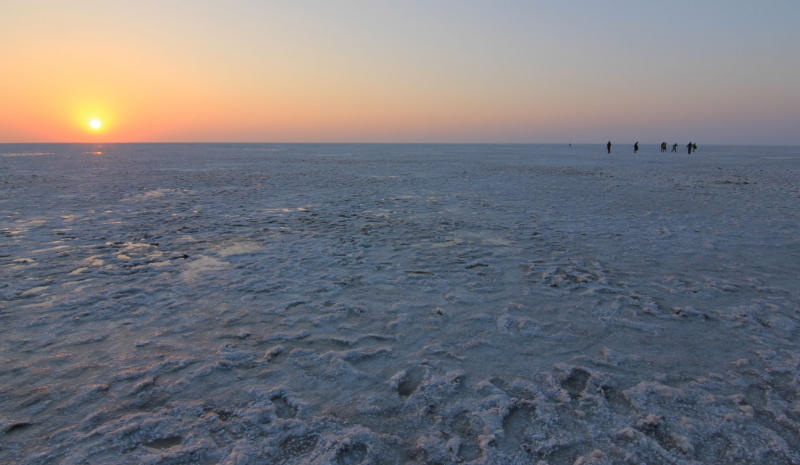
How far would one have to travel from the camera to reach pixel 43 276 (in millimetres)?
6738

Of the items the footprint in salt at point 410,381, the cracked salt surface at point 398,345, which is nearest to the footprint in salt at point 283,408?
the cracked salt surface at point 398,345

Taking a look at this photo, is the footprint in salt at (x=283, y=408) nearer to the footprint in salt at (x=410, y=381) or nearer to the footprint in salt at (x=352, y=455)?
the footprint in salt at (x=352, y=455)

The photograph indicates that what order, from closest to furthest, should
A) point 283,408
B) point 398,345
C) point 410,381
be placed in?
point 283,408 → point 410,381 → point 398,345

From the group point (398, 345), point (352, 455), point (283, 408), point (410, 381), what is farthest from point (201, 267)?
point (352, 455)

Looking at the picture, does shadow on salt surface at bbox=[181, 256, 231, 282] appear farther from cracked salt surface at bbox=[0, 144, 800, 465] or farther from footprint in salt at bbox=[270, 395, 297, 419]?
footprint in salt at bbox=[270, 395, 297, 419]

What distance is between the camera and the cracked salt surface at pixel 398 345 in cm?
317

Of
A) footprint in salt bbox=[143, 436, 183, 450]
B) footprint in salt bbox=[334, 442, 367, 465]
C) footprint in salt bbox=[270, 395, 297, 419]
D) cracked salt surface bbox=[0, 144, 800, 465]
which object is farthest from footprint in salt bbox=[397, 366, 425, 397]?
footprint in salt bbox=[143, 436, 183, 450]

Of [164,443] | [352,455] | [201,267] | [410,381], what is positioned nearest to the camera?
[352,455]

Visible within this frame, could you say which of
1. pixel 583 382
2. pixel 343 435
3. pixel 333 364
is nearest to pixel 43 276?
pixel 333 364

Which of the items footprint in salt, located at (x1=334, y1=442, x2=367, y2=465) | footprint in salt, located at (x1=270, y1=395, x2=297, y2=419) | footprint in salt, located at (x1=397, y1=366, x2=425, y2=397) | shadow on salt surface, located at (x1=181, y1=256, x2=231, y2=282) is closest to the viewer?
footprint in salt, located at (x1=334, y1=442, x2=367, y2=465)

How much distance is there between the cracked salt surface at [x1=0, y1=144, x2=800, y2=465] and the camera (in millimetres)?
3170

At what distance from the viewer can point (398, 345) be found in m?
4.67

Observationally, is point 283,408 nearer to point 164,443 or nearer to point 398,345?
point 164,443

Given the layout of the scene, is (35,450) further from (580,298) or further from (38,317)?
(580,298)
